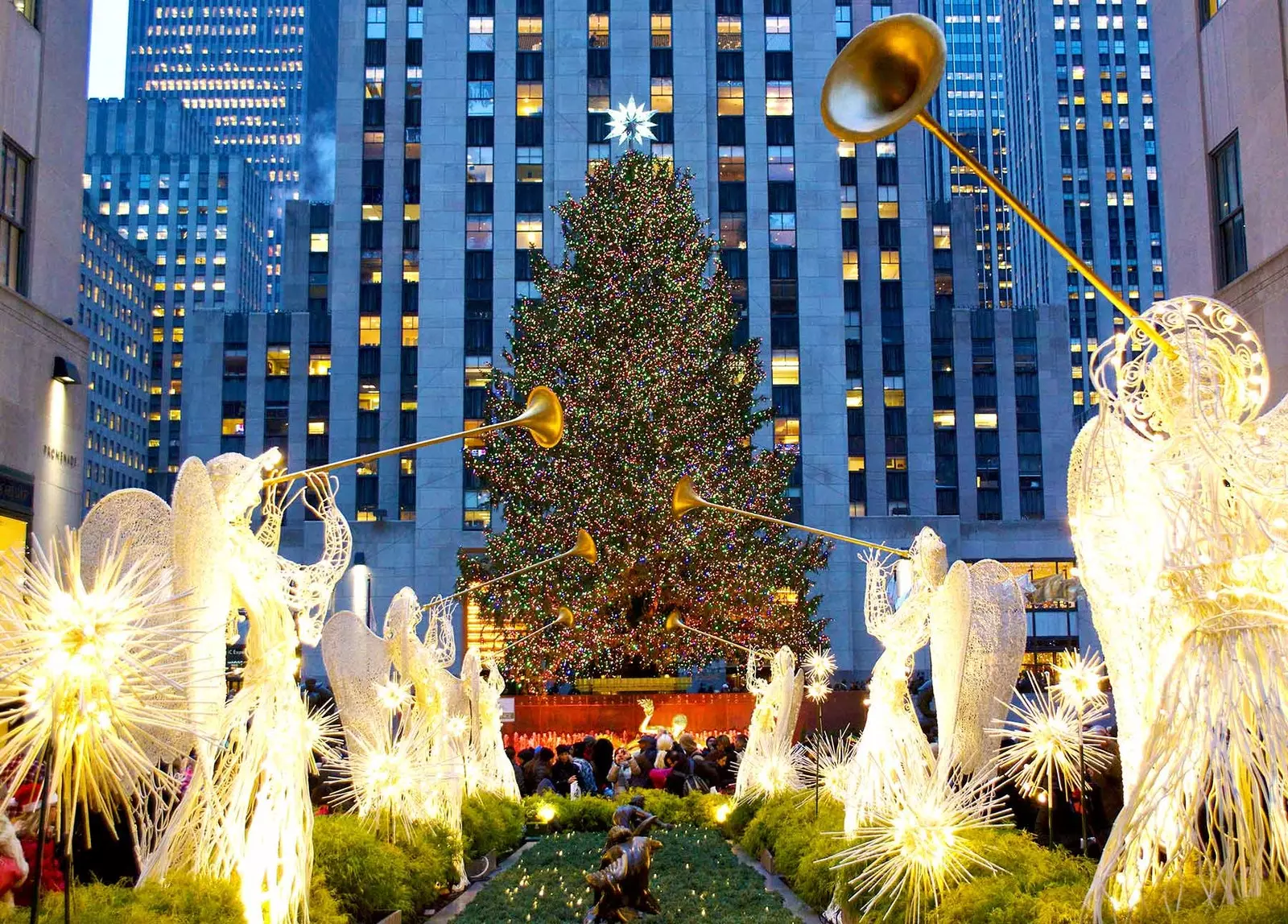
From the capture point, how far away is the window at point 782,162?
2099 inches

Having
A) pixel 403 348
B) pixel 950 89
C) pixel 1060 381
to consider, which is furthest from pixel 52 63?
pixel 950 89

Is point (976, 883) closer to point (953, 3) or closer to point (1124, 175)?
point (1124, 175)

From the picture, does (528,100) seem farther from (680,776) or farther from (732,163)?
(680,776)

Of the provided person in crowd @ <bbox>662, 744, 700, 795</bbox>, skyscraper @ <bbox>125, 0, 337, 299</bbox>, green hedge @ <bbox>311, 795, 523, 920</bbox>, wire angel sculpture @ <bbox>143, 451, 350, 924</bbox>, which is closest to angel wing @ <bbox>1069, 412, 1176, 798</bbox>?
wire angel sculpture @ <bbox>143, 451, 350, 924</bbox>

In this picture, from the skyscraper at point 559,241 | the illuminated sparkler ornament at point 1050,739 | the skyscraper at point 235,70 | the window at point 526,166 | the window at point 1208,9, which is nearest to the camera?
the illuminated sparkler ornament at point 1050,739

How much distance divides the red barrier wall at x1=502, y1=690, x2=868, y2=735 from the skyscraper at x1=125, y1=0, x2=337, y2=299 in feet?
561

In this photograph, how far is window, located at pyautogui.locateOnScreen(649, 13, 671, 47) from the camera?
53.7m

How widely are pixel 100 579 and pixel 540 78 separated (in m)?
50.8

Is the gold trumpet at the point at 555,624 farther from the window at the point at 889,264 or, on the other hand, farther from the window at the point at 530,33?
the window at the point at 889,264

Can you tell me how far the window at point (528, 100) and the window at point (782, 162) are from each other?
10.1 meters

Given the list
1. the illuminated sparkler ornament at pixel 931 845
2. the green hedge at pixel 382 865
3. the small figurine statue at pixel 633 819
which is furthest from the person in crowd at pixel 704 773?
the illuminated sparkler ornament at pixel 931 845

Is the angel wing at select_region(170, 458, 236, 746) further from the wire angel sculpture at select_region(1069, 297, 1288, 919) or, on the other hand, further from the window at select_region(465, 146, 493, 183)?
the window at select_region(465, 146, 493, 183)

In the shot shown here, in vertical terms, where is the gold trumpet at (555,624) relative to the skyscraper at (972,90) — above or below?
below

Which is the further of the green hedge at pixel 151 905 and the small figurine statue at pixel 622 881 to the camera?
the small figurine statue at pixel 622 881
